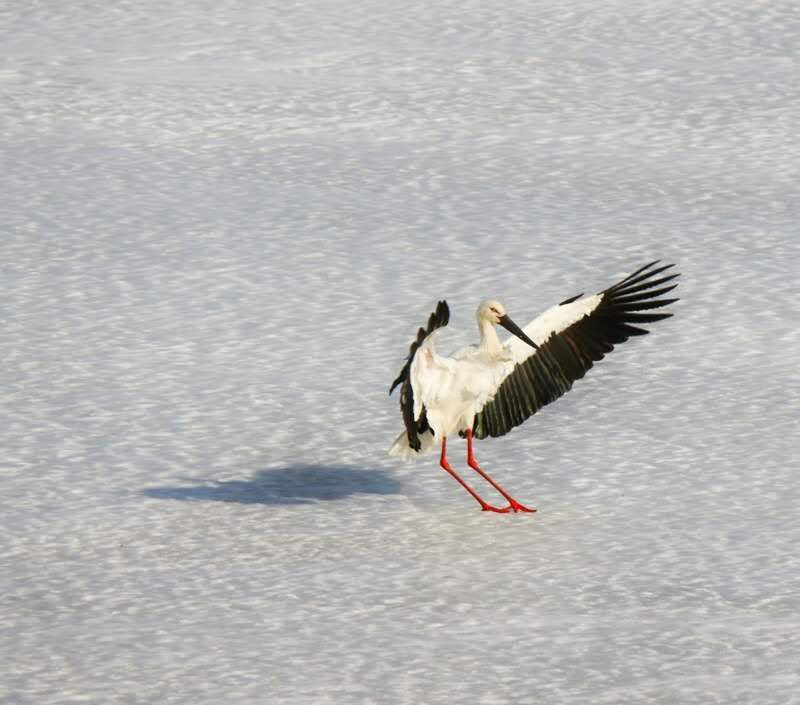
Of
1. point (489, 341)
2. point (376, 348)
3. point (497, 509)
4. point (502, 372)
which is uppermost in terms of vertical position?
point (489, 341)

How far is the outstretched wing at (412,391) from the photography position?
6109mm

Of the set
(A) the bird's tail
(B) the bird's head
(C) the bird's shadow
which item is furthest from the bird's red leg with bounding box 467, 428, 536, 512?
(B) the bird's head

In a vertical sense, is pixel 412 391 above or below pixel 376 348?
above

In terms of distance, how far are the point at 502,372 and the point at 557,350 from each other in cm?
32

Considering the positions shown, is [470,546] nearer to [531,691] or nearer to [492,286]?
[531,691]

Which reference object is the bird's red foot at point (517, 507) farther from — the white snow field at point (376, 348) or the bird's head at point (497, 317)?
the bird's head at point (497, 317)

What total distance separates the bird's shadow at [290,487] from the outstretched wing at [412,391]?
40 cm

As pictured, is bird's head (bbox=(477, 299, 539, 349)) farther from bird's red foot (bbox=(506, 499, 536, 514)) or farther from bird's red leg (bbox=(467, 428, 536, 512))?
bird's red foot (bbox=(506, 499, 536, 514))

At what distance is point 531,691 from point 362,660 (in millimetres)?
572

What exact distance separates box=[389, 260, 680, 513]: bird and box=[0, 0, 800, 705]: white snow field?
0.31 meters

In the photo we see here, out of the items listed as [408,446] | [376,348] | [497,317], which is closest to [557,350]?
[497,317]

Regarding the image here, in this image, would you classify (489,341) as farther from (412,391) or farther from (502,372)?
(412,391)

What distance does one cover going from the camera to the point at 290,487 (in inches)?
281

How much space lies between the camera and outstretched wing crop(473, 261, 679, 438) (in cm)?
703
